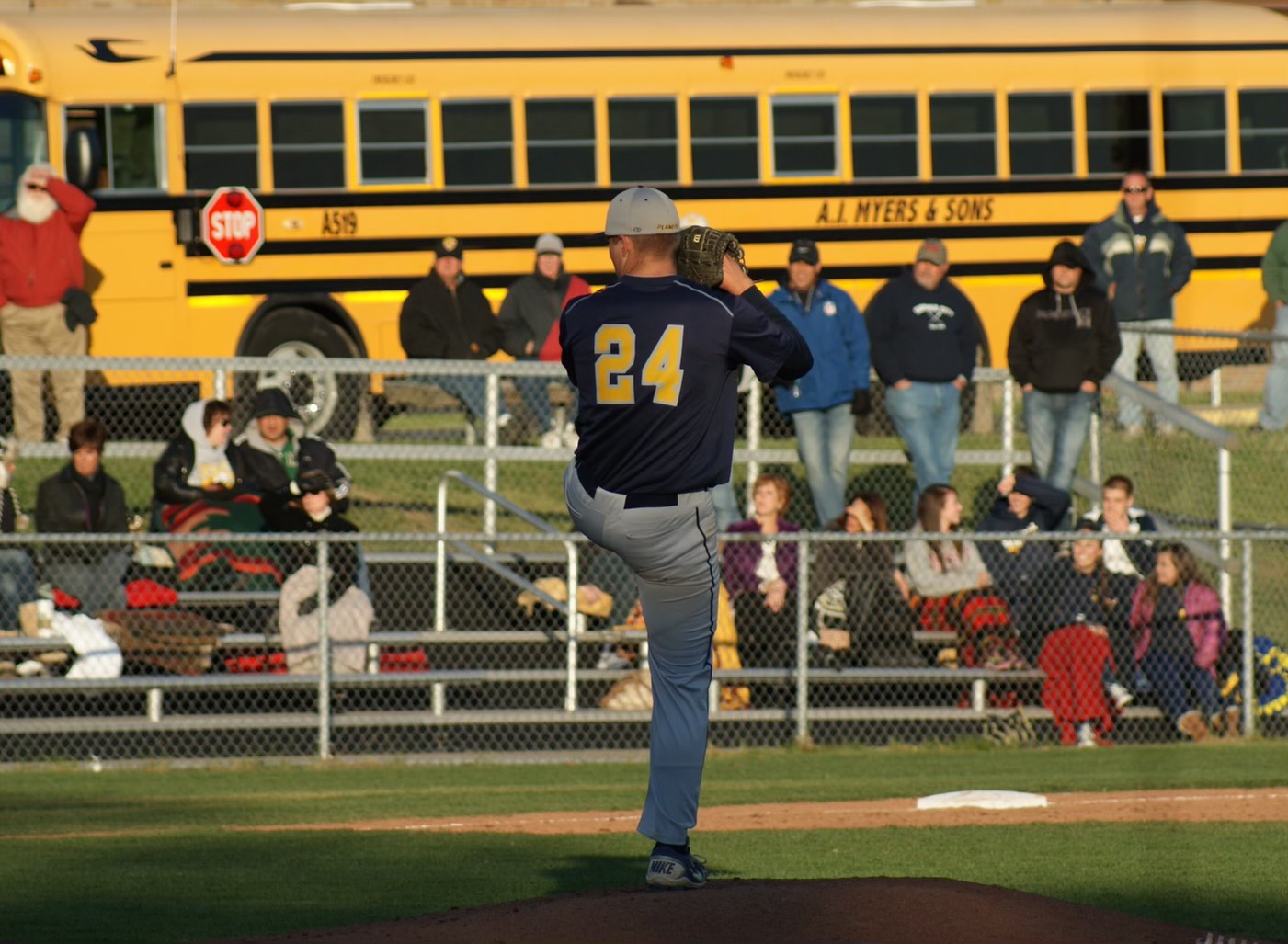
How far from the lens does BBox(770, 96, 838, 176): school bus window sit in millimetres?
20094

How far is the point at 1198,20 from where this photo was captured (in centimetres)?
2102

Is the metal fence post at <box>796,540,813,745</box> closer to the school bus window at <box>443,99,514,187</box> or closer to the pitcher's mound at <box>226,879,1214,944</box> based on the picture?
the pitcher's mound at <box>226,879,1214,944</box>

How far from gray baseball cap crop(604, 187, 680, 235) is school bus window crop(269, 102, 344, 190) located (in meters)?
12.6

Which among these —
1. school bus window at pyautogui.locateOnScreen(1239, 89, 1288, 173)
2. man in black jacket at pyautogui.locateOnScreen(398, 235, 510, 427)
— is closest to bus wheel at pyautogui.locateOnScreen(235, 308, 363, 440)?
man in black jacket at pyautogui.locateOnScreen(398, 235, 510, 427)

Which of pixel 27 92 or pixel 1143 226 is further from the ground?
pixel 27 92

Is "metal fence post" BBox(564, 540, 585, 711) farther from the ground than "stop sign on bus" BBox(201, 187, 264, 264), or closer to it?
closer to it

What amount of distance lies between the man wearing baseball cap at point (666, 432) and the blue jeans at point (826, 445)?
309 inches

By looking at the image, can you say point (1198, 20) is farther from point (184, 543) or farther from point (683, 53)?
point (184, 543)

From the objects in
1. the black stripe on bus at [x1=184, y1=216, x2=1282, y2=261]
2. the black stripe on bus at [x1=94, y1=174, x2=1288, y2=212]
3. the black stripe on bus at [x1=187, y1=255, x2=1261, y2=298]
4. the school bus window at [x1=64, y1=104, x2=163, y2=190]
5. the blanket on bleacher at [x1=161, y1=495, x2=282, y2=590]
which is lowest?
the blanket on bleacher at [x1=161, y1=495, x2=282, y2=590]

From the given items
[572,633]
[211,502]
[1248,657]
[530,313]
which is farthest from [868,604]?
[530,313]

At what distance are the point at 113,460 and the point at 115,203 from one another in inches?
96.8

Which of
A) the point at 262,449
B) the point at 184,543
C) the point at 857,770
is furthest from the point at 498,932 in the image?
the point at 262,449

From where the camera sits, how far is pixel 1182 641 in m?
13.3

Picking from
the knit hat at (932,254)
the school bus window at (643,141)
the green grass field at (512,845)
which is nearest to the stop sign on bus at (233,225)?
the school bus window at (643,141)
